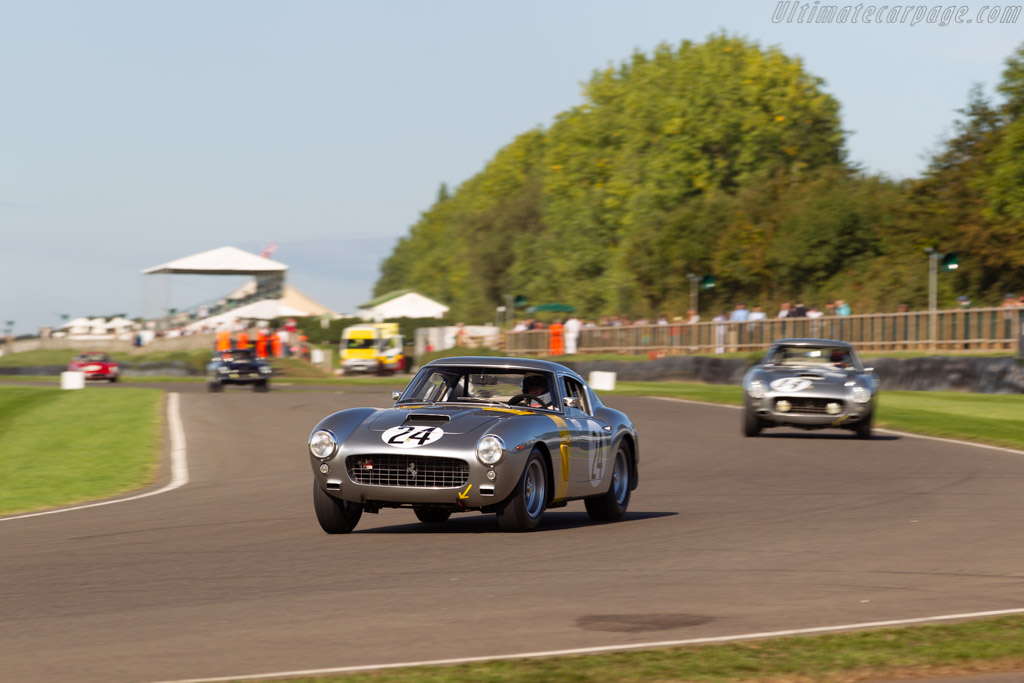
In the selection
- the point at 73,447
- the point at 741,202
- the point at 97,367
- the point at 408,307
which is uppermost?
the point at 741,202

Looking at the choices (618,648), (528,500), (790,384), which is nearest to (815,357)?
(790,384)

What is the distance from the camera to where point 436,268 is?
438 feet

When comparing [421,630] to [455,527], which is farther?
[455,527]

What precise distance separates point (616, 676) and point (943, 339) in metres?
32.6

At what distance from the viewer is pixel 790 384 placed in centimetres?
2031

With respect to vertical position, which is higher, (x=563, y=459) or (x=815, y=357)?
(x=815, y=357)

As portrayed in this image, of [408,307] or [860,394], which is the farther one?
[408,307]

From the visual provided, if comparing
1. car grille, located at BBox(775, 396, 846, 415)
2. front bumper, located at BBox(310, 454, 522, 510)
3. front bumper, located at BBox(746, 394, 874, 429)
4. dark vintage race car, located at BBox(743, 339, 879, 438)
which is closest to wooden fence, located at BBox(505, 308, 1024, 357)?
dark vintage race car, located at BBox(743, 339, 879, 438)

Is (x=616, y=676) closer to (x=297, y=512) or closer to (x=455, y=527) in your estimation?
(x=455, y=527)

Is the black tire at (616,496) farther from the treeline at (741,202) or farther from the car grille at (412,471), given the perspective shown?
the treeline at (741,202)

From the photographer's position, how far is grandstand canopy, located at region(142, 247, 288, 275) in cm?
8288

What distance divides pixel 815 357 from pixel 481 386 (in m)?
10.8

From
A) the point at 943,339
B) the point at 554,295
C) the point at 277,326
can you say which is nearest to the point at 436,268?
the point at 277,326

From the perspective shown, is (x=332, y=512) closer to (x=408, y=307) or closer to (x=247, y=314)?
(x=247, y=314)
